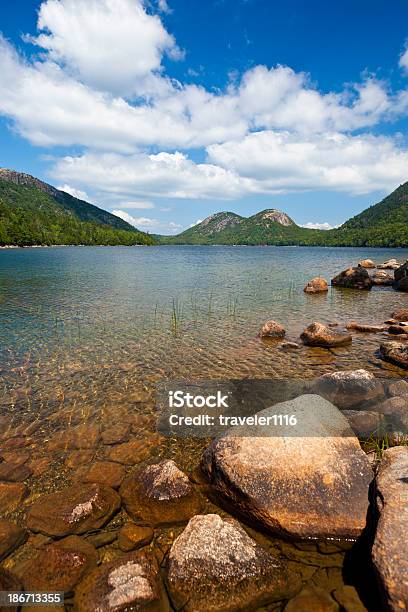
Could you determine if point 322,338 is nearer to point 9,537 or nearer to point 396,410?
point 396,410

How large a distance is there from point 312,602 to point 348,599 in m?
0.54

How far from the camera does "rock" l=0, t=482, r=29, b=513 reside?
269 inches

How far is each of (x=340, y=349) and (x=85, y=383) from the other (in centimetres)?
1271

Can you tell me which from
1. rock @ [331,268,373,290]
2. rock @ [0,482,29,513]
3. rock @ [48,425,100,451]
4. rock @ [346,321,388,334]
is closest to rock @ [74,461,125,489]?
rock @ [48,425,100,451]

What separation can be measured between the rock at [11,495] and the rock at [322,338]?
14509mm

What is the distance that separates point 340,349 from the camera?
17438 millimetres

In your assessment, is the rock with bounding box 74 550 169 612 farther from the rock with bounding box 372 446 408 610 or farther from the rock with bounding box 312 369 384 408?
the rock with bounding box 312 369 384 408

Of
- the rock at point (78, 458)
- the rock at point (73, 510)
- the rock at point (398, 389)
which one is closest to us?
the rock at point (73, 510)

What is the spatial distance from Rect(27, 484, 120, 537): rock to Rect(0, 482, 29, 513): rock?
0.41 meters

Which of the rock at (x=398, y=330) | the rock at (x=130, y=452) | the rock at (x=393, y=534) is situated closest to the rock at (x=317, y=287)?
the rock at (x=398, y=330)

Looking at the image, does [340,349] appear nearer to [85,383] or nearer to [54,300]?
[85,383]

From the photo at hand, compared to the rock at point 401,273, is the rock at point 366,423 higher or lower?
lower

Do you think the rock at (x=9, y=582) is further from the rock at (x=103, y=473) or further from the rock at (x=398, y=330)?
the rock at (x=398, y=330)

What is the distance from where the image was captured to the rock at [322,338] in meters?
17.7
